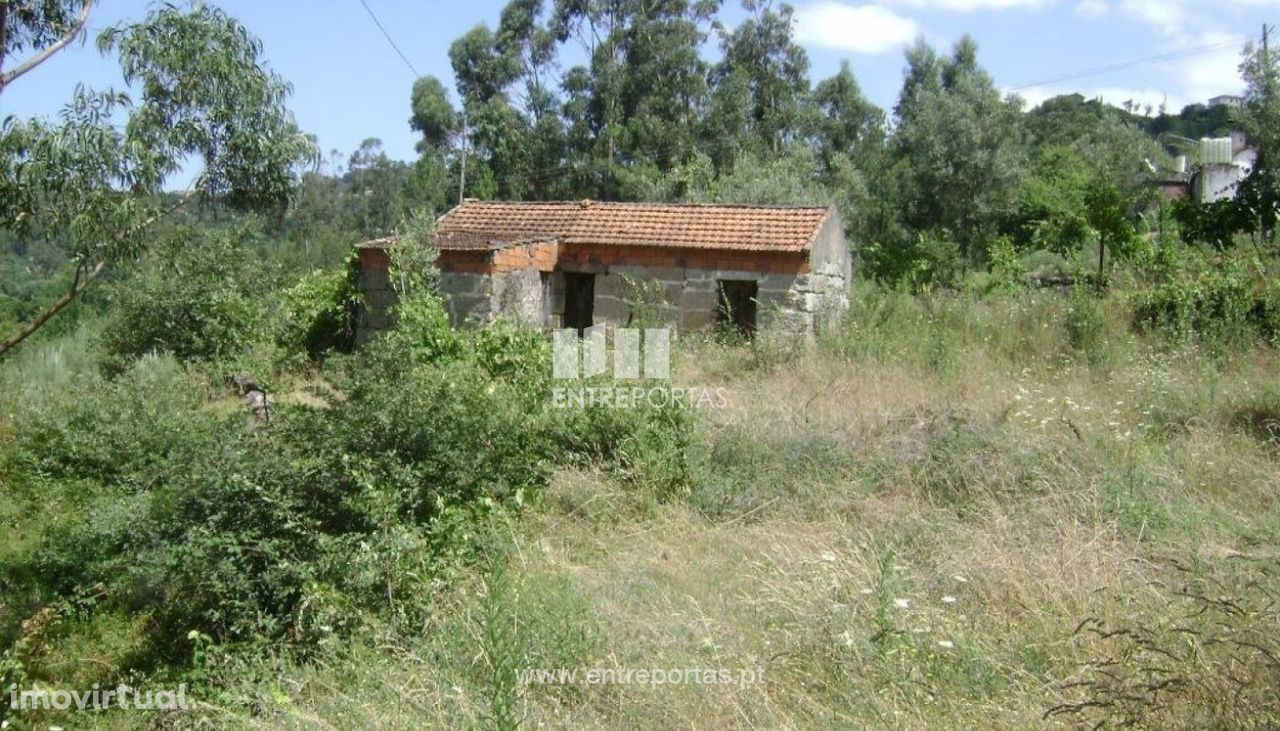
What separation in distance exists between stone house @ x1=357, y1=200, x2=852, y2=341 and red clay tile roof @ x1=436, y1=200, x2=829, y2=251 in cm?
3

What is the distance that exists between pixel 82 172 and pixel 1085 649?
233 inches

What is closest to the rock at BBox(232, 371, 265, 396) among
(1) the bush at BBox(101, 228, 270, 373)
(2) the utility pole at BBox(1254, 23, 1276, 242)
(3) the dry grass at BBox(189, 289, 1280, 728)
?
(1) the bush at BBox(101, 228, 270, 373)

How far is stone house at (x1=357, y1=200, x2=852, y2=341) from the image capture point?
13.9m

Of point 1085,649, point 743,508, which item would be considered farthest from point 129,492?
point 1085,649

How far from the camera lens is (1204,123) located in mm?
53781

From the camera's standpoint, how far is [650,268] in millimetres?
15133

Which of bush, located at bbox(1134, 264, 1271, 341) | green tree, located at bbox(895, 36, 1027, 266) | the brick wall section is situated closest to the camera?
bush, located at bbox(1134, 264, 1271, 341)

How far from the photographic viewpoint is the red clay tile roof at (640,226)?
14.5m

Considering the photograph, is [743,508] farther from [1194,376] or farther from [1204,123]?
[1204,123]

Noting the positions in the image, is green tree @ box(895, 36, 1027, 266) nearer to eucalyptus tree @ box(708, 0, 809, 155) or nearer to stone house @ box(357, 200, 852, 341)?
eucalyptus tree @ box(708, 0, 809, 155)

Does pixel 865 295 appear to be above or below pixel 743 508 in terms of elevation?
above

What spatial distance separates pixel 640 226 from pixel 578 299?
154 centimetres

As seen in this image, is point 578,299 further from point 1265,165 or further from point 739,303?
point 1265,165

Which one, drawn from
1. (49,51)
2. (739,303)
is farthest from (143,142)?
(739,303)
